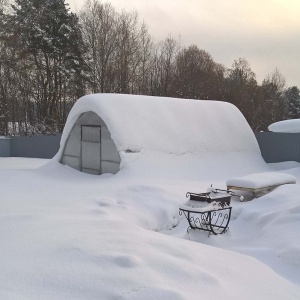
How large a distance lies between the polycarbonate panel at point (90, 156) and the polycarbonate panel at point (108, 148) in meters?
0.33

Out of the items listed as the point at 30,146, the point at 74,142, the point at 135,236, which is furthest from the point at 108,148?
the point at 30,146

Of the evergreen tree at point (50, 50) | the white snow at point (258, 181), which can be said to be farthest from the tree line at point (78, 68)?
the white snow at point (258, 181)

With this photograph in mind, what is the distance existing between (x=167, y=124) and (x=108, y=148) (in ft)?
9.47

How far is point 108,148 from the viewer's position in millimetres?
14828

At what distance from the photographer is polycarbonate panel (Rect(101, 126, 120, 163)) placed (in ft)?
47.5

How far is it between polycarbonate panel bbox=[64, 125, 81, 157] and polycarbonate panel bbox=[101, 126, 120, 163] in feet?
4.95

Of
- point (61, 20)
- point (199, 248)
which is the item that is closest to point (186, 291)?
point (199, 248)

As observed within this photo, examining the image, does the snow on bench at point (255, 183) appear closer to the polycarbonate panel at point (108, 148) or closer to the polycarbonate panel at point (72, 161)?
the polycarbonate panel at point (108, 148)

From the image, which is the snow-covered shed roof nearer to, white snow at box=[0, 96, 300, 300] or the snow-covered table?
white snow at box=[0, 96, 300, 300]

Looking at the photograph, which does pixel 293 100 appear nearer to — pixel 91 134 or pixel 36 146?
pixel 36 146

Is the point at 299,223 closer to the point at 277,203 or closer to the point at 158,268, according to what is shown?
the point at 277,203

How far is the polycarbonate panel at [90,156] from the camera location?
1529cm

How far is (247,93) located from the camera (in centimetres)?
4175

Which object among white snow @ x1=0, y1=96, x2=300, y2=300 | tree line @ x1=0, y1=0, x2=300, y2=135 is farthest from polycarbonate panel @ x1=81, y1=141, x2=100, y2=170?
tree line @ x1=0, y1=0, x2=300, y2=135
